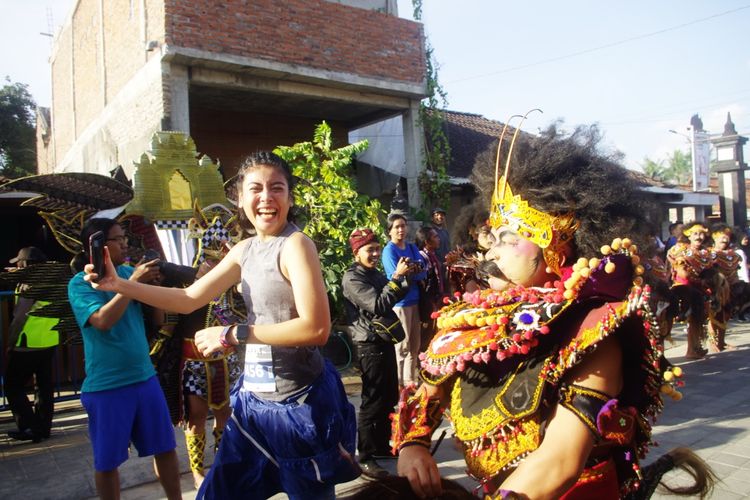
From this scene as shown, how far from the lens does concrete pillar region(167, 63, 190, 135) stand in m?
8.73

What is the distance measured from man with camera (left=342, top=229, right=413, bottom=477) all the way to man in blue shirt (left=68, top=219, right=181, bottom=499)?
5.44ft

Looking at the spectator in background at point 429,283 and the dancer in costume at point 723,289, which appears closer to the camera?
the spectator in background at point 429,283

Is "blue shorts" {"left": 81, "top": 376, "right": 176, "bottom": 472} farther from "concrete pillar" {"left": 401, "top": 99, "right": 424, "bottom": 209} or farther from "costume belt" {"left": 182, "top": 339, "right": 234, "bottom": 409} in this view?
"concrete pillar" {"left": 401, "top": 99, "right": 424, "bottom": 209}

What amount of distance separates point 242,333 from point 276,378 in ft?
0.97

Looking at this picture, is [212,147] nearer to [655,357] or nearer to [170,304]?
[170,304]

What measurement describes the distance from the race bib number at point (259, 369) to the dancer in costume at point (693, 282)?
293 inches

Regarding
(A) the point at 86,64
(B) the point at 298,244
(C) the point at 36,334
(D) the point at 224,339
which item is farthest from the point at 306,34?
(D) the point at 224,339

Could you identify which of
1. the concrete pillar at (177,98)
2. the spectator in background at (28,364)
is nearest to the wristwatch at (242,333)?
the spectator in background at (28,364)

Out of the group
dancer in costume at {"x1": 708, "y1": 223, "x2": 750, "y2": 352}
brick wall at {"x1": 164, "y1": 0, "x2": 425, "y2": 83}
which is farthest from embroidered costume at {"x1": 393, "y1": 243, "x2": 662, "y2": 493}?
brick wall at {"x1": 164, "y1": 0, "x2": 425, "y2": 83}

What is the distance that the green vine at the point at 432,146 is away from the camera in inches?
446

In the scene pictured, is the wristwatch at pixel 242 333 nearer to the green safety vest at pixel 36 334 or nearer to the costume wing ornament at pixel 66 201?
the costume wing ornament at pixel 66 201

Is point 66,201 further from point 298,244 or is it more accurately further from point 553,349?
point 553,349

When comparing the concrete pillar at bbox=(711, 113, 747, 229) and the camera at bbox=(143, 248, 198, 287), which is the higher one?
the concrete pillar at bbox=(711, 113, 747, 229)

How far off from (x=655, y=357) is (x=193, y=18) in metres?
8.98
